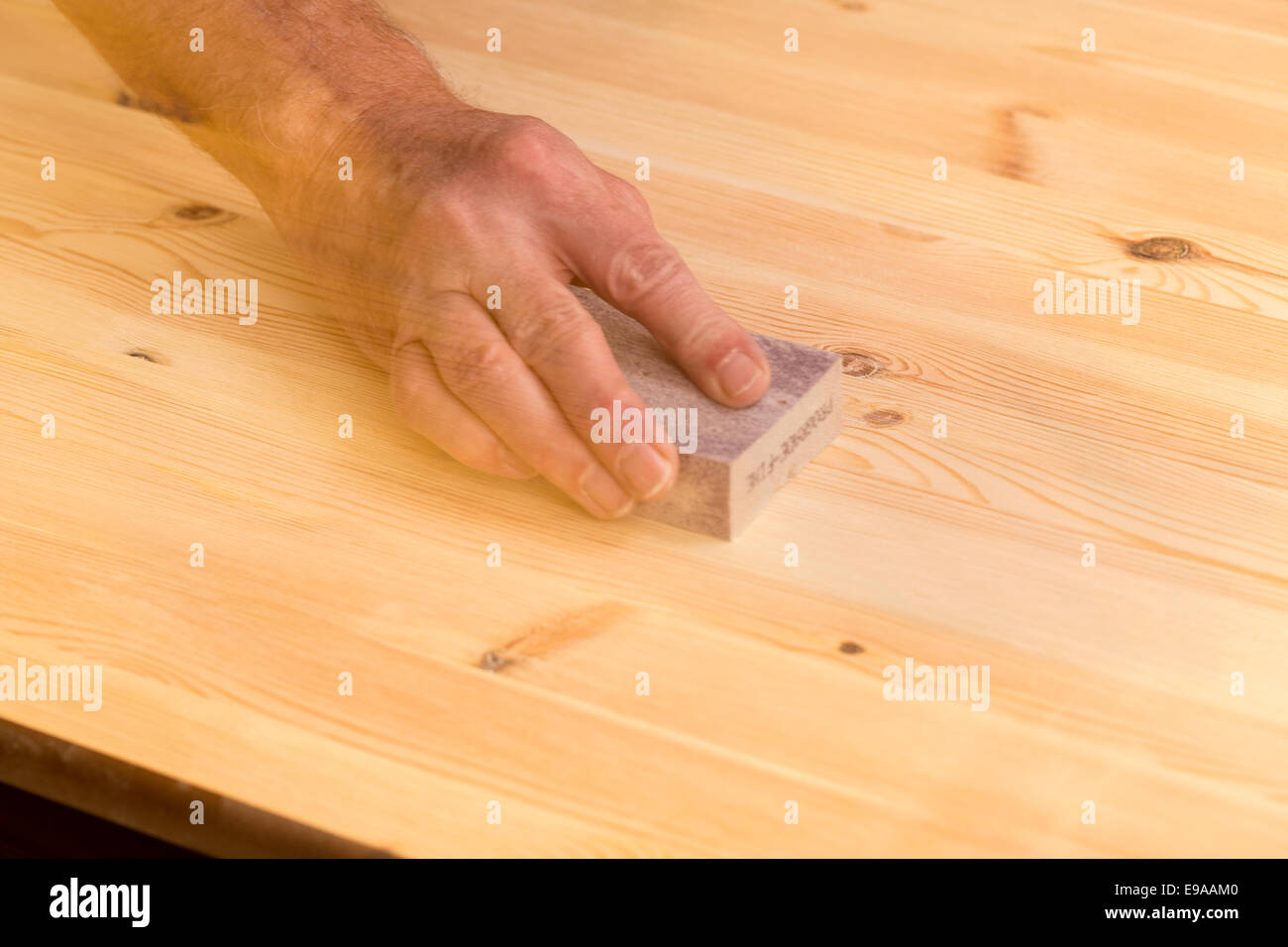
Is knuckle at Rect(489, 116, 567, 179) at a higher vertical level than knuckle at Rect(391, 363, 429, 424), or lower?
higher

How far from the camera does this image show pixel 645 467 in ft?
2.63

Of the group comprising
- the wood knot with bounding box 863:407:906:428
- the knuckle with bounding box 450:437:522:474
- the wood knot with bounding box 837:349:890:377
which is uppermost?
the wood knot with bounding box 837:349:890:377

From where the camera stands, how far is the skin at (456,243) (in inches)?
33.2

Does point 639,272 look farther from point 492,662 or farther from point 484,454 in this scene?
point 492,662

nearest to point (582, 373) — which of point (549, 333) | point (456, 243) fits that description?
point (549, 333)

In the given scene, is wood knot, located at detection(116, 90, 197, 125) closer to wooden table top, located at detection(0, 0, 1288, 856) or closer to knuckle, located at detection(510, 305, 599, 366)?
wooden table top, located at detection(0, 0, 1288, 856)

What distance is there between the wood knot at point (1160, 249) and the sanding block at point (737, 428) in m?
0.33

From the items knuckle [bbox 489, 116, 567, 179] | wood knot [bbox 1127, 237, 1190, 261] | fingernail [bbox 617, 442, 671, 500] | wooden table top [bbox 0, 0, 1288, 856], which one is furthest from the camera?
wood knot [bbox 1127, 237, 1190, 261]

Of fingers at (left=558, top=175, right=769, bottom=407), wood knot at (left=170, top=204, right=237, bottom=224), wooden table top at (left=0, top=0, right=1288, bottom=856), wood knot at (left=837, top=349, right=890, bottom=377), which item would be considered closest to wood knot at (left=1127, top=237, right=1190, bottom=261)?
wooden table top at (left=0, top=0, right=1288, bottom=856)

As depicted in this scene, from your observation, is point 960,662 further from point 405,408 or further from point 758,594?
point 405,408

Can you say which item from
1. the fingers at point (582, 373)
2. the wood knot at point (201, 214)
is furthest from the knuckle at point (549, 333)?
the wood knot at point (201, 214)

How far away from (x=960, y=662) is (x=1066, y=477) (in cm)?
19

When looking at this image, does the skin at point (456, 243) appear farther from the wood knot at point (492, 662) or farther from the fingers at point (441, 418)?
the wood knot at point (492, 662)

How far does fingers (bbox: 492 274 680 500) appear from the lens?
81 cm
